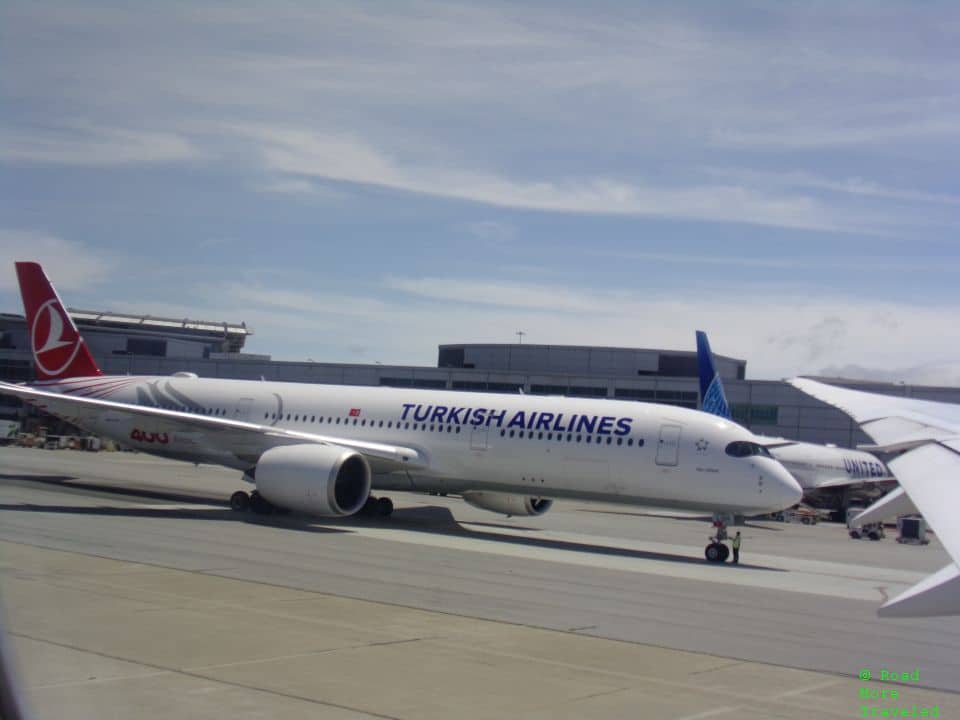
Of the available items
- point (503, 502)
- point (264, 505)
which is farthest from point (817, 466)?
point (264, 505)

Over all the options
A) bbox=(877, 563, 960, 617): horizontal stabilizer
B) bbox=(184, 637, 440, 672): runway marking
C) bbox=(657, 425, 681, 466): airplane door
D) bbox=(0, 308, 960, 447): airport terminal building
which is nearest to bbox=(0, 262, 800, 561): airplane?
bbox=(657, 425, 681, 466): airplane door

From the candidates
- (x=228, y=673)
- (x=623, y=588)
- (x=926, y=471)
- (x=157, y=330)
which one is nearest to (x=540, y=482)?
(x=623, y=588)

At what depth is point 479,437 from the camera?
25.8 meters

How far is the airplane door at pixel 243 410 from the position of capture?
29953 millimetres

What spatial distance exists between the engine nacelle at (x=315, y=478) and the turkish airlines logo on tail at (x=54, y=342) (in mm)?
9420

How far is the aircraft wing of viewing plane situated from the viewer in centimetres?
4200

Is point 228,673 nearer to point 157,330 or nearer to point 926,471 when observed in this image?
point 926,471

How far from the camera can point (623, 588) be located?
56.9ft

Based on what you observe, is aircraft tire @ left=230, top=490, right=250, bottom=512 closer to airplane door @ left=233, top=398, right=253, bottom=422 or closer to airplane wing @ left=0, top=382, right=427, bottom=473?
airplane wing @ left=0, top=382, right=427, bottom=473

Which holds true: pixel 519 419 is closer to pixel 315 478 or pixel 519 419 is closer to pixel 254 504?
pixel 315 478

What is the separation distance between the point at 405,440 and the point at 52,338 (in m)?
12.1

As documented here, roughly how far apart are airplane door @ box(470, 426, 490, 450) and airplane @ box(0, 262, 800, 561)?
0.11 ft

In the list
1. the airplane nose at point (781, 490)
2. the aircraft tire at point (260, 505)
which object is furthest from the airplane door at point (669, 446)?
the aircraft tire at point (260, 505)

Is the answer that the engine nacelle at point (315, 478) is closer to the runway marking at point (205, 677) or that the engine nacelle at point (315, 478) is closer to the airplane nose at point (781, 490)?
the airplane nose at point (781, 490)
